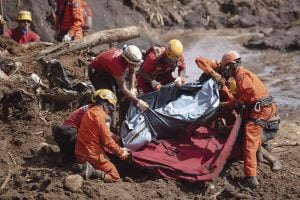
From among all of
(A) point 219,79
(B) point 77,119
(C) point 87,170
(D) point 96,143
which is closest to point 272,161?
(A) point 219,79

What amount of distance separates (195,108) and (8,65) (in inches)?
160

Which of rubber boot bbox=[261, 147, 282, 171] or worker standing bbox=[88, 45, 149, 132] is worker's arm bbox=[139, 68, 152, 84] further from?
rubber boot bbox=[261, 147, 282, 171]

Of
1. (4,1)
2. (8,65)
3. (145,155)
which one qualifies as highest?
(4,1)

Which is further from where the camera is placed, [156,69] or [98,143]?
[156,69]

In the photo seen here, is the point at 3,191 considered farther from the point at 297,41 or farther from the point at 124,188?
the point at 297,41

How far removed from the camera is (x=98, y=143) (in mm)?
7590

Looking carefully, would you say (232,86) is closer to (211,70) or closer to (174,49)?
(211,70)

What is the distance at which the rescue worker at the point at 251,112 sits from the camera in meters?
7.87

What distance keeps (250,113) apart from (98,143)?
2141mm

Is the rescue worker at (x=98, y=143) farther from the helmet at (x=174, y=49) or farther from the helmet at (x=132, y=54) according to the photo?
the helmet at (x=174, y=49)

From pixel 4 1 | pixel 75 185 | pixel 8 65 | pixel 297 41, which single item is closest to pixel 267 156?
pixel 75 185

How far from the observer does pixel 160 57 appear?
907cm

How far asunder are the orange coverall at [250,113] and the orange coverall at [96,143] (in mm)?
1728

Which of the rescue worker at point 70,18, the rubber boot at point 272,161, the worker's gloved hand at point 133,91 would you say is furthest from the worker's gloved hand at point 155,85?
the rescue worker at point 70,18
